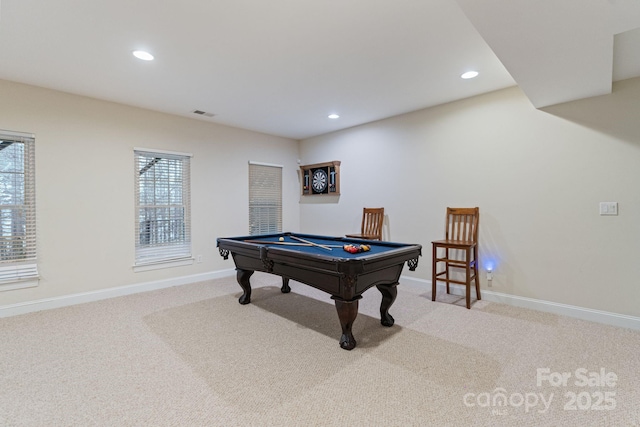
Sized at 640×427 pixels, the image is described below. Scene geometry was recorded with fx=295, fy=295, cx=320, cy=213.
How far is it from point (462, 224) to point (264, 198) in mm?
3408

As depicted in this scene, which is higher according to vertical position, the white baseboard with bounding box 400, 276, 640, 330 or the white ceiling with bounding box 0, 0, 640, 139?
the white ceiling with bounding box 0, 0, 640, 139

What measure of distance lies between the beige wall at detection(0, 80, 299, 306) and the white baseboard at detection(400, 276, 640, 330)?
380 cm

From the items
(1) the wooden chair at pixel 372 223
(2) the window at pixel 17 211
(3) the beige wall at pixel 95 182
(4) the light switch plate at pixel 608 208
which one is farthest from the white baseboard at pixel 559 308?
(2) the window at pixel 17 211

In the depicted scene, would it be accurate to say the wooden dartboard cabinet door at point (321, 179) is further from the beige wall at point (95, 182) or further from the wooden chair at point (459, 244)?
the wooden chair at point (459, 244)

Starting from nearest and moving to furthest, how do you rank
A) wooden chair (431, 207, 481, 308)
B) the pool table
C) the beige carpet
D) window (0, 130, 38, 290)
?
the beige carpet
the pool table
window (0, 130, 38, 290)
wooden chair (431, 207, 481, 308)

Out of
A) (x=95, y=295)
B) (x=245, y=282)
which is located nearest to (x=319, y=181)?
(x=245, y=282)

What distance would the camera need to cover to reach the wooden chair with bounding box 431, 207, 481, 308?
348cm

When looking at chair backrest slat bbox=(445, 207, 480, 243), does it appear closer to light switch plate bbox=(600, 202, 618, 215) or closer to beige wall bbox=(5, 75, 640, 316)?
beige wall bbox=(5, 75, 640, 316)

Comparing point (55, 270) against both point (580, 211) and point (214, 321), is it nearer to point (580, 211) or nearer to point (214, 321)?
point (214, 321)

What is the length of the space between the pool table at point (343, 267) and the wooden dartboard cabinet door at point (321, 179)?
207cm

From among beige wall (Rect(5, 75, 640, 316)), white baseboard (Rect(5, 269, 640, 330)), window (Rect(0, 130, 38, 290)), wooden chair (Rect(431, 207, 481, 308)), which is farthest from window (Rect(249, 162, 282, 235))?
wooden chair (Rect(431, 207, 481, 308))

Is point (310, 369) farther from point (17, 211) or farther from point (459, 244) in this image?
point (17, 211)

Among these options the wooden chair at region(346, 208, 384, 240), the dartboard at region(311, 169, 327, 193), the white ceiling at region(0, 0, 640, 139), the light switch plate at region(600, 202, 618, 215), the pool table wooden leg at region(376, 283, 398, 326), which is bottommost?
the pool table wooden leg at region(376, 283, 398, 326)

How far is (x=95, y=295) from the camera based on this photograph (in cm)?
369
